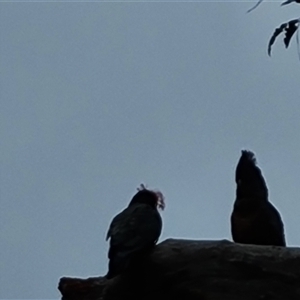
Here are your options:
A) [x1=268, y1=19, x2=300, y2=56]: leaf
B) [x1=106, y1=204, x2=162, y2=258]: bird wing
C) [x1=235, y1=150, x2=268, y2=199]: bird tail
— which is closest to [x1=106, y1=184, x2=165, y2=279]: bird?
[x1=106, y1=204, x2=162, y2=258]: bird wing

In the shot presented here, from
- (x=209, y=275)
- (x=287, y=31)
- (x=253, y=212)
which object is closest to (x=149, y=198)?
(x=253, y=212)

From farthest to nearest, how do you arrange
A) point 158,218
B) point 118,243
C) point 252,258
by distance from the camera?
point 158,218 < point 118,243 < point 252,258

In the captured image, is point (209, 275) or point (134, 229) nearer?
point (209, 275)

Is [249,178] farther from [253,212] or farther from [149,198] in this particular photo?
[149,198]

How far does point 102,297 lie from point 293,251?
125 centimetres

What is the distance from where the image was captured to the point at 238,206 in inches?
260

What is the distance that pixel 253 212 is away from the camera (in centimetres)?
644

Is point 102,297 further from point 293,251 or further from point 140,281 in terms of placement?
point 293,251

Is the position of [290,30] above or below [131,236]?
above

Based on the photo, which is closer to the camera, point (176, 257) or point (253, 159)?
point (176, 257)

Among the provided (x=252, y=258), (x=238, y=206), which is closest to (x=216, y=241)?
(x=252, y=258)

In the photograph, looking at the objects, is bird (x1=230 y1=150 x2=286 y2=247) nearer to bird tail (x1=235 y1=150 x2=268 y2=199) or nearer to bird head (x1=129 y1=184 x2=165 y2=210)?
bird tail (x1=235 y1=150 x2=268 y2=199)

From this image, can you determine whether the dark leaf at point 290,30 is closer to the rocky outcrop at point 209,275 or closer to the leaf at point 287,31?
the leaf at point 287,31

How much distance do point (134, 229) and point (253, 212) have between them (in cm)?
196
